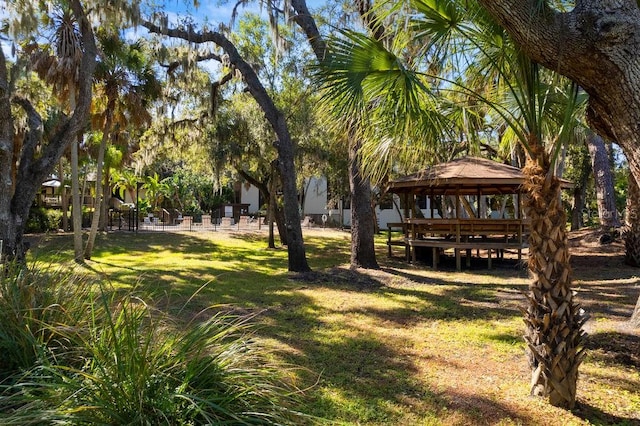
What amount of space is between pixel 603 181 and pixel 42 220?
Answer: 24040 millimetres

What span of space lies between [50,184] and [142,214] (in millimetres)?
6156

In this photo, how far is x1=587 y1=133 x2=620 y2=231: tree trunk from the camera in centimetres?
1568

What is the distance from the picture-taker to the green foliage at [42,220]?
71.4 ft

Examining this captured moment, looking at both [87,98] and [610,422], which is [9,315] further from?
[87,98]

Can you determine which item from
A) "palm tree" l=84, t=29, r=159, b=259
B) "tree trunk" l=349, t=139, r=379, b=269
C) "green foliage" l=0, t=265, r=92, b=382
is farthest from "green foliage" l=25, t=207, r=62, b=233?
"green foliage" l=0, t=265, r=92, b=382

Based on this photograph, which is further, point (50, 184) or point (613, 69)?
point (50, 184)

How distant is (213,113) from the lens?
48.4 ft

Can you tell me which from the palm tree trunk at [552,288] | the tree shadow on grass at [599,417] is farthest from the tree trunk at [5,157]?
the tree shadow on grass at [599,417]

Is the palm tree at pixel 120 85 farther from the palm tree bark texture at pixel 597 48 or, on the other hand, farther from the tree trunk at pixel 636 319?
the tree trunk at pixel 636 319

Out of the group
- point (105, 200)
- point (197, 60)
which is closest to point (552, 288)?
point (197, 60)

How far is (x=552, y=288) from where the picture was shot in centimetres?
384

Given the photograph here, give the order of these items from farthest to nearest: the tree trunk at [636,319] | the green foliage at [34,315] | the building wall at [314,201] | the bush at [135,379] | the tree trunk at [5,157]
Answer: the building wall at [314,201]
the tree trunk at [5,157]
the tree trunk at [636,319]
the green foliage at [34,315]
the bush at [135,379]

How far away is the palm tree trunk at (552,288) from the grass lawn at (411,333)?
0.25 metres

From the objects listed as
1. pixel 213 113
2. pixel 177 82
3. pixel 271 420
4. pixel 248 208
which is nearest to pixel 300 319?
pixel 271 420
